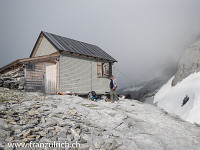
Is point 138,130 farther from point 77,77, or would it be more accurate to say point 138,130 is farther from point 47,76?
point 47,76

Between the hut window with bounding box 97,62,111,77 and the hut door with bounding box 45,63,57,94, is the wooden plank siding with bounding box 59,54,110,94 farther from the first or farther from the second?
the hut door with bounding box 45,63,57,94

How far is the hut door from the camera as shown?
506 inches

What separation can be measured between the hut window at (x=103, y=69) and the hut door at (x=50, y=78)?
16.3 ft

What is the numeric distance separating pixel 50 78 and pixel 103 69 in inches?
240

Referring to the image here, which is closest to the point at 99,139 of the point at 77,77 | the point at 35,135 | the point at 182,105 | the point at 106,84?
the point at 35,135

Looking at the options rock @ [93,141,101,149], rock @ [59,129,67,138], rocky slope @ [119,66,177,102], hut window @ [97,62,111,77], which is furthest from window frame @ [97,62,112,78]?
rocky slope @ [119,66,177,102]

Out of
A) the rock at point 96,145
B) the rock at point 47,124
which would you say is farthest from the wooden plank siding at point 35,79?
the rock at point 96,145

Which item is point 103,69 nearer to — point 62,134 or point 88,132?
point 88,132

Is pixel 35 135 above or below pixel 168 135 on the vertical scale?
above

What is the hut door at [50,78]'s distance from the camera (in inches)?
506

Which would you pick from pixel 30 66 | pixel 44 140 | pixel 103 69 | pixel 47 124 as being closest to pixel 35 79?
pixel 30 66

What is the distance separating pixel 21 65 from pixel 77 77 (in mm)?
4927

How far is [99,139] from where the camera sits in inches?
175

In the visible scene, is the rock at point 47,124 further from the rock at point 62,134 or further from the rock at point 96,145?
the rock at point 96,145
